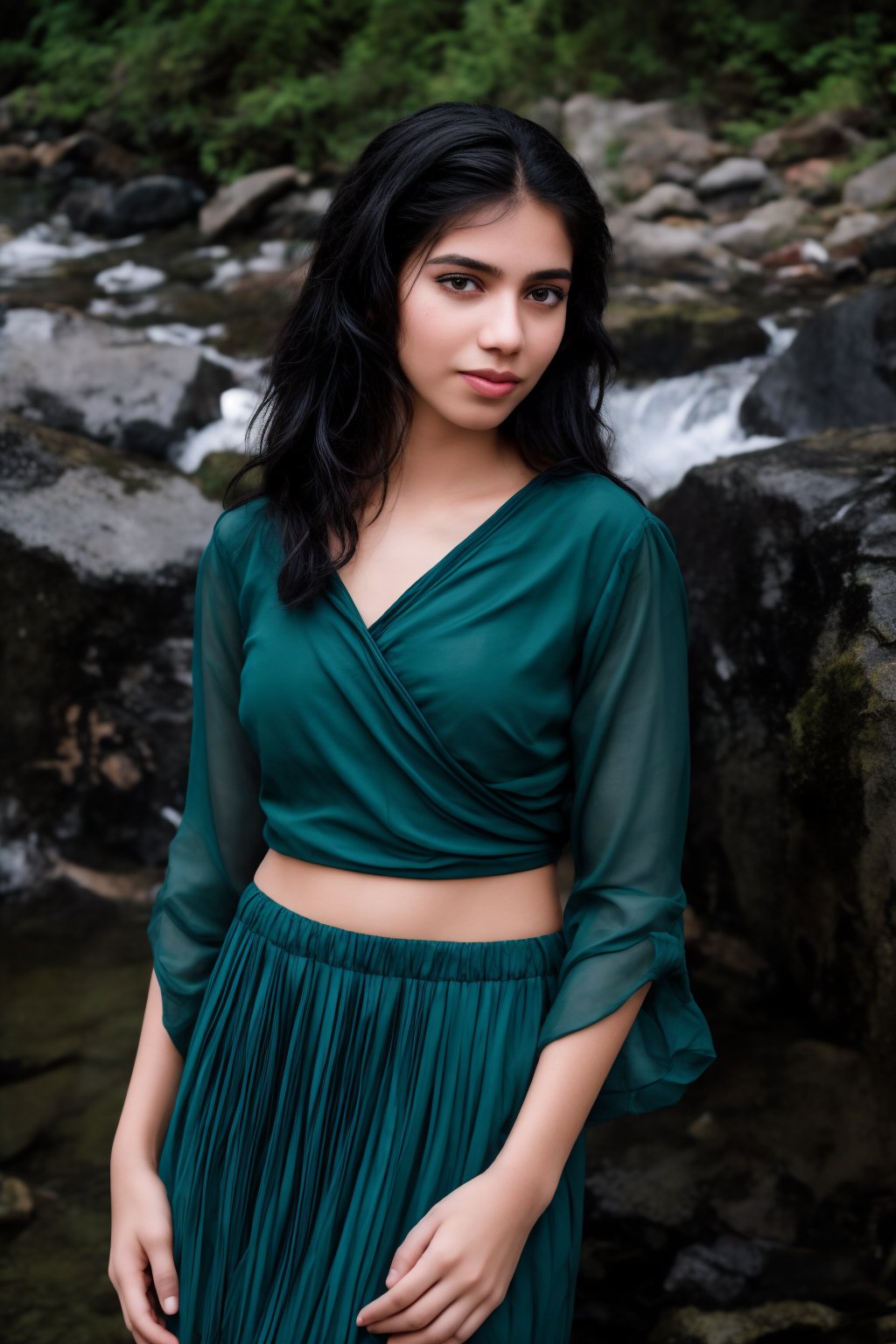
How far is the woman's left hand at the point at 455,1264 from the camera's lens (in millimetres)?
1315

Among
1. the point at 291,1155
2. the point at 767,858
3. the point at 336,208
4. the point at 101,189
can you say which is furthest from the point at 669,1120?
the point at 101,189

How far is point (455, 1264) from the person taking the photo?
1.32 meters

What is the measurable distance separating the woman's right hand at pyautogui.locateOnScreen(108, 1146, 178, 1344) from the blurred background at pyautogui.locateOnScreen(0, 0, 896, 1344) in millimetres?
1118

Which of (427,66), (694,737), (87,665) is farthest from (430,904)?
(427,66)

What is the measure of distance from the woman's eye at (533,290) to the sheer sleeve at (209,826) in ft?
1.52

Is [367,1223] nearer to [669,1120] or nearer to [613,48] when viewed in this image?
[669,1120]

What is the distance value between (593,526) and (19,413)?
364 centimetres

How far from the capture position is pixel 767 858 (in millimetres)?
3100

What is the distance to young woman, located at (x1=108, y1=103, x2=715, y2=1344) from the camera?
1444mm

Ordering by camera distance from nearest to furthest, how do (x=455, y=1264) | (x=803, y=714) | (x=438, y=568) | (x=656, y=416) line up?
1. (x=455, y=1264)
2. (x=438, y=568)
3. (x=803, y=714)
4. (x=656, y=416)

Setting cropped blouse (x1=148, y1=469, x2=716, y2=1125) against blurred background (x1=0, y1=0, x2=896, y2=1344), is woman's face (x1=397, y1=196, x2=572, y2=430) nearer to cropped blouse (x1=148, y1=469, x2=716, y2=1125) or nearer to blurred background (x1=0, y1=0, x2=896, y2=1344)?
cropped blouse (x1=148, y1=469, x2=716, y2=1125)

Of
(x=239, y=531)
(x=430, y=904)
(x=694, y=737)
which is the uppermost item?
(x=239, y=531)

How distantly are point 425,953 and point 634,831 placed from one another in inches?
11.2

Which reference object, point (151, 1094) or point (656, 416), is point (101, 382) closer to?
point (656, 416)
